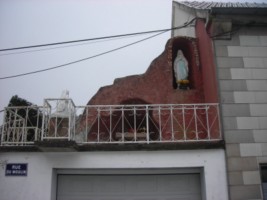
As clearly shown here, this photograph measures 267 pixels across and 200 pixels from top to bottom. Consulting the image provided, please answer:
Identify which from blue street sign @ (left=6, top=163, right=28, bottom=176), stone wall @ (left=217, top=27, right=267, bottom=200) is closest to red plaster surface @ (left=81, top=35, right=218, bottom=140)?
stone wall @ (left=217, top=27, right=267, bottom=200)

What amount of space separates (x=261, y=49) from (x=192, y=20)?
101 inches

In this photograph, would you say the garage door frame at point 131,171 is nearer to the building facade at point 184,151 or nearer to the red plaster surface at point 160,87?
the building facade at point 184,151

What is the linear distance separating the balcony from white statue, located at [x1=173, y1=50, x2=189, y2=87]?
980 millimetres

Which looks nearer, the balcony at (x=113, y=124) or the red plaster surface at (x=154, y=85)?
the balcony at (x=113, y=124)

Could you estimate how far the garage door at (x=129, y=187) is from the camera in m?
7.00

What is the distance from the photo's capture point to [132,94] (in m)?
9.66

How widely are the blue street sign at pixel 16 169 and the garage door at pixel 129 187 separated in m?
0.76

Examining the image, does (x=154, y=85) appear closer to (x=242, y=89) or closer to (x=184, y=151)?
(x=242, y=89)

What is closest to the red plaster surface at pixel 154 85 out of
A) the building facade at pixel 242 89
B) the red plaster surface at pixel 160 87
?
the red plaster surface at pixel 160 87

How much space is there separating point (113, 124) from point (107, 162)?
10.5 ft

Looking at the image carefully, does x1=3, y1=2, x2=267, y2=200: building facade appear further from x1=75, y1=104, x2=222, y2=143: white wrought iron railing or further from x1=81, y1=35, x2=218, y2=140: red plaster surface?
x1=81, y1=35, x2=218, y2=140: red plaster surface

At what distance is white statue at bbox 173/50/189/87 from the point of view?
31.2 feet

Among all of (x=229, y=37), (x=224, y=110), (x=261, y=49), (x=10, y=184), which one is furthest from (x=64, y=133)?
(x=261, y=49)

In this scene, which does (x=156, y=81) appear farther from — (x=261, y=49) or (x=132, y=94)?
(x=261, y=49)
